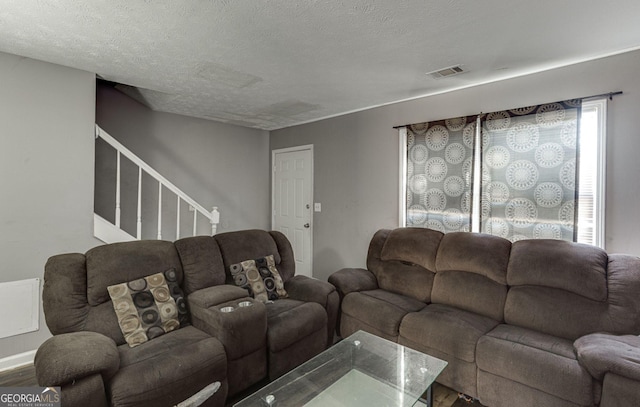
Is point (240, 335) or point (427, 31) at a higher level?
point (427, 31)

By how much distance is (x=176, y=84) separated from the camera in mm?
2883

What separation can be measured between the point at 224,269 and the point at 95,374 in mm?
1213

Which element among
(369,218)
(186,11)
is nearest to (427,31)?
(186,11)

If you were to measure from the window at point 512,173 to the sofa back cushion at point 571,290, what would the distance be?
30 centimetres

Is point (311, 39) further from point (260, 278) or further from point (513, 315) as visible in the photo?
point (513, 315)

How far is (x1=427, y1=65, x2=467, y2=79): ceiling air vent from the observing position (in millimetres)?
2475

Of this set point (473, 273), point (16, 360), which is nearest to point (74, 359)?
point (16, 360)

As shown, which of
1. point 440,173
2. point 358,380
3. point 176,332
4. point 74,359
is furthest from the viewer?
point 440,173

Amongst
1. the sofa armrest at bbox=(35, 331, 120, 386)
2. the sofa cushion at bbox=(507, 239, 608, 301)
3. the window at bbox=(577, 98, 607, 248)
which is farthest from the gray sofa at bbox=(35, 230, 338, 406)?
the window at bbox=(577, 98, 607, 248)

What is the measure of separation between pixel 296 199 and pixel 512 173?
284cm

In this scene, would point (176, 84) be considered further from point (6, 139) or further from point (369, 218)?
point (369, 218)

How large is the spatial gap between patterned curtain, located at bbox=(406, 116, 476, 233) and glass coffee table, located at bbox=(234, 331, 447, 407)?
156cm

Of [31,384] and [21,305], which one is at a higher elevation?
[21,305]

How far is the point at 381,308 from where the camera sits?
2490 millimetres
